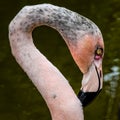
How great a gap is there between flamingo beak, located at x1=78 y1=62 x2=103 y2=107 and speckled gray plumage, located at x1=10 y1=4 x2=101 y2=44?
20 centimetres

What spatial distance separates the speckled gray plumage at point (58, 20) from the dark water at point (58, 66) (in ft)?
8.16

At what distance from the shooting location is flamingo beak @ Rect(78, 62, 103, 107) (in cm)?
333

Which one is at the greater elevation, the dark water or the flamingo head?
the flamingo head

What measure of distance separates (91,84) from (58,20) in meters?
0.39

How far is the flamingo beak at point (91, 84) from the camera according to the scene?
3.33 meters

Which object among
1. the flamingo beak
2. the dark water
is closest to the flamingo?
the flamingo beak

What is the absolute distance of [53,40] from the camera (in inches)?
333

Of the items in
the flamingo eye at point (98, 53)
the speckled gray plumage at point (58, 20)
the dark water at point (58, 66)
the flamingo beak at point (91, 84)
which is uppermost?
the speckled gray plumage at point (58, 20)

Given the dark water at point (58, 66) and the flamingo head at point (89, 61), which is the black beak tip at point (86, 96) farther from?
the dark water at point (58, 66)

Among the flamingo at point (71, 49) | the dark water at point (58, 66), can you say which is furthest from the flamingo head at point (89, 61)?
the dark water at point (58, 66)

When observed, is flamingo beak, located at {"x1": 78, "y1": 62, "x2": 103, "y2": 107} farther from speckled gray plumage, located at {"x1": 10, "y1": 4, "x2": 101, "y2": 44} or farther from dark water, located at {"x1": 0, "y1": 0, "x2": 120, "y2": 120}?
dark water, located at {"x1": 0, "y1": 0, "x2": 120, "y2": 120}

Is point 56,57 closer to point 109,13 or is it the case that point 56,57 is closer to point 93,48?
point 109,13

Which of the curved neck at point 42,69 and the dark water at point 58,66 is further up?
the curved neck at point 42,69

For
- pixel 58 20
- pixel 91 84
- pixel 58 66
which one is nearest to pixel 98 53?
pixel 91 84
